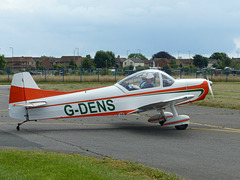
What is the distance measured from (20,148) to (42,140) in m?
1.13

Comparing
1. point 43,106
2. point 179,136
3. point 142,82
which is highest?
point 142,82

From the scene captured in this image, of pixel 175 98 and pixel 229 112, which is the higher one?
pixel 175 98

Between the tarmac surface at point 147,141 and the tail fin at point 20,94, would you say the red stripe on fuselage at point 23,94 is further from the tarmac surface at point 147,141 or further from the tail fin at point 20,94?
the tarmac surface at point 147,141

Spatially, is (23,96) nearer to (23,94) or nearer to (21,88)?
(23,94)

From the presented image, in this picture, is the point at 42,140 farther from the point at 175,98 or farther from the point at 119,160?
the point at 175,98

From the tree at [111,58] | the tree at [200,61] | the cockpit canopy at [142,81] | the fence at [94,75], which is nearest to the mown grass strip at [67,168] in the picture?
the cockpit canopy at [142,81]

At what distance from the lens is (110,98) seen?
1152 cm

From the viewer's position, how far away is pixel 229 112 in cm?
1633

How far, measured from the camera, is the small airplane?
11109mm

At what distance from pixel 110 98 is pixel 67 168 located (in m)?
5.21

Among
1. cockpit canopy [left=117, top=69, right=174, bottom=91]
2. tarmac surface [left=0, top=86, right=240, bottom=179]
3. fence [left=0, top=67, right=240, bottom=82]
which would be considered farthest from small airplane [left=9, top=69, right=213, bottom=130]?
fence [left=0, top=67, right=240, bottom=82]

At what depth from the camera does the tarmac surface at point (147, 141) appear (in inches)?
287

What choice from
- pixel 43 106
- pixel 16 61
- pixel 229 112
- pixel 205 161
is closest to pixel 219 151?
pixel 205 161

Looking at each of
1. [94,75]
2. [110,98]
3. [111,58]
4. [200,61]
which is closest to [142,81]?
[110,98]
